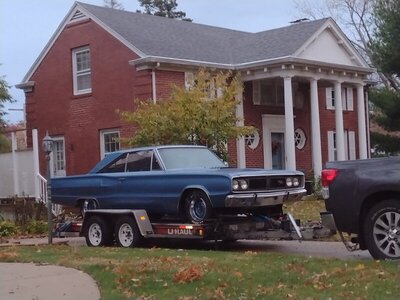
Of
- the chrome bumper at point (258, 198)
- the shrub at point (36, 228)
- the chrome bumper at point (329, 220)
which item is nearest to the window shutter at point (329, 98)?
the shrub at point (36, 228)

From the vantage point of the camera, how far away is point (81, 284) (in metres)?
9.10

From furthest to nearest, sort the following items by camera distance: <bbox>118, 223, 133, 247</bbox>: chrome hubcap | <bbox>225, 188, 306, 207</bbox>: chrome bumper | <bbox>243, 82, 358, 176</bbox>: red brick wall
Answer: <bbox>243, 82, 358, 176</bbox>: red brick wall < <bbox>118, 223, 133, 247</bbox>: chrome hubcap < <bbox>225, 188, 306, 207</bbox>: chrome bumper

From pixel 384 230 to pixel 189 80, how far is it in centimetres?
1131

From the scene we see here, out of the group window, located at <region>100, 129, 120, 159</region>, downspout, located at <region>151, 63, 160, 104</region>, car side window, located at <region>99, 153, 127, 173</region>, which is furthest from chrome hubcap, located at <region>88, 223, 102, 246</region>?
window, located at <region>100, 129, 120, 159</region>

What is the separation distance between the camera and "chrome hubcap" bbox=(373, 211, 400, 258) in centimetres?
955

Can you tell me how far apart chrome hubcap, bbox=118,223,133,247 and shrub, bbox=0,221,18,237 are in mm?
4988

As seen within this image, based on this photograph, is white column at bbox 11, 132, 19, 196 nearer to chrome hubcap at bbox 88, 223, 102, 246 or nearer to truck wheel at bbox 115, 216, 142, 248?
chrome hubcap at bbox 88, 223, 102, 246

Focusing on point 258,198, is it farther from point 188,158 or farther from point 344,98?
point 344,98

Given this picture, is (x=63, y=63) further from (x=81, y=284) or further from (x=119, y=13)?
(x=81, y=284)

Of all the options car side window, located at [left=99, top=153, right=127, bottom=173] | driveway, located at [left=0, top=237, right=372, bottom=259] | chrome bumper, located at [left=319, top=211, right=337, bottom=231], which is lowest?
driveway, located at [left=0, top=237, right=372, bottom=259]

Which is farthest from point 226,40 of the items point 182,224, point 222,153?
point 182,224

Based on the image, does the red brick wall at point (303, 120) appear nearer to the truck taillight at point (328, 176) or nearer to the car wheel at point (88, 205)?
the car wheel at point (88, 205)

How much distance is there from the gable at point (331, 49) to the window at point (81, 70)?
723 centimetres

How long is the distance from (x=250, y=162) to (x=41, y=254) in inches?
557
